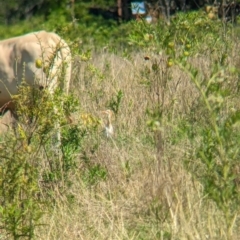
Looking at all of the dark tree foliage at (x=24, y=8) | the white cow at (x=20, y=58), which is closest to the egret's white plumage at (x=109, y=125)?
the white cow at (x=20, y=58)

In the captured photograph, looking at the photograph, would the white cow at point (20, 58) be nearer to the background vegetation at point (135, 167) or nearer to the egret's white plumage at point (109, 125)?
the egret's white plumage at point (109, 125)

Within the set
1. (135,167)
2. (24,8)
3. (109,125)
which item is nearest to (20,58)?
Result: (109,125)

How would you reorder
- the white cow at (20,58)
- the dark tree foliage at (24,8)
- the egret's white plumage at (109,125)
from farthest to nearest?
1. the dark tree foliage at (24,8)
2. the white cow at (20,58)
3. the egret's white plumage at (109,125)

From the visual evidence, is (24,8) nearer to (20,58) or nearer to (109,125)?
(20,58)

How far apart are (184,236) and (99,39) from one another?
1378cm

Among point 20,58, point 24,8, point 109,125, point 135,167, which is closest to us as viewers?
point 135,167

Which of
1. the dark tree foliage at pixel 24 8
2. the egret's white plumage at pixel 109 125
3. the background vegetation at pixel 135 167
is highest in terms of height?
the background vegetation at pixel 135 167

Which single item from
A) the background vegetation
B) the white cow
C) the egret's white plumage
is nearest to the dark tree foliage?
the white cow

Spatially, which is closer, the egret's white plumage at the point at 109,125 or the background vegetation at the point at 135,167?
the background vegetation at the point at 135,167

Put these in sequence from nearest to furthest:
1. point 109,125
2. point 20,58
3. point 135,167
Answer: point 135,167, point 109,125, point 20,58

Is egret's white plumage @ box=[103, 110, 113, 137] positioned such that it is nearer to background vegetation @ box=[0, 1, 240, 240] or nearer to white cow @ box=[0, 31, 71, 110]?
background vegetation @ box=[0, 1, 240, 240]

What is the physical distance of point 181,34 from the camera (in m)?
7.64

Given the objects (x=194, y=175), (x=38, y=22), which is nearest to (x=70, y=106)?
(x=194, y=175)

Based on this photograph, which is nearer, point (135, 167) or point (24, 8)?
point (135, 167)
